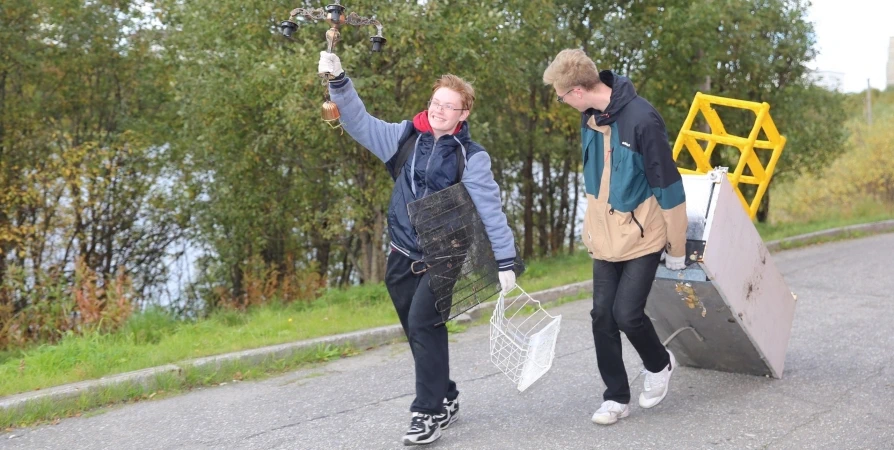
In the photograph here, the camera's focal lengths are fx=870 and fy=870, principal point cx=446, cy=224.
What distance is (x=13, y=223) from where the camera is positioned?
13.8 metres

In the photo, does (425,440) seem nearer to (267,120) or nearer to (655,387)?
(655,387)

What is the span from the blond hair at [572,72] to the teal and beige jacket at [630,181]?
0.13 metres

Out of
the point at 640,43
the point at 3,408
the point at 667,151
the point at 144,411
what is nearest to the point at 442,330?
the point at 667,151

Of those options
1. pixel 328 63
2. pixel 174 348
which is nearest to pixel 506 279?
pixel 328 63

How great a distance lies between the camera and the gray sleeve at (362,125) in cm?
409

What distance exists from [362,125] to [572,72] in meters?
1.04

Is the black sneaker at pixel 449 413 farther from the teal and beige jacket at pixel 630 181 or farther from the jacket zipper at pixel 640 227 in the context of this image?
the jacket zipper at pixel 640 227

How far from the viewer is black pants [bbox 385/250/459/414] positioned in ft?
13.6

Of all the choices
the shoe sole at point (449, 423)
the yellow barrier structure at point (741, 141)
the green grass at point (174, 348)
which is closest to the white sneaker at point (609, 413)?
the shoe sole at point (449, 423)

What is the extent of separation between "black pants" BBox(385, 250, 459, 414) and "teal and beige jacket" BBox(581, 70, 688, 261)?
900 millimetres

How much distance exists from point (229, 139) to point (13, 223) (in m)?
4.92

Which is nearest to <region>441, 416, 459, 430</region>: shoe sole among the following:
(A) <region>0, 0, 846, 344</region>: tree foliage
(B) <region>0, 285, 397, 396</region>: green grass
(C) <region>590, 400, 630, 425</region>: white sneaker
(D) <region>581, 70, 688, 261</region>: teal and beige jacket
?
(C) <region>590, 400, 630, 425</region>: white sneaker

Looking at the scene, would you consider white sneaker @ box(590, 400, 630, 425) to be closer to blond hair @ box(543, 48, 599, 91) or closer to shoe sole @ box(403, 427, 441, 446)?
shoe sole @ box(403, 427, 441, 446)

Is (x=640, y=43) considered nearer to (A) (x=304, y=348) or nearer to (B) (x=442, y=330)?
(A) (x=304, y=348)
